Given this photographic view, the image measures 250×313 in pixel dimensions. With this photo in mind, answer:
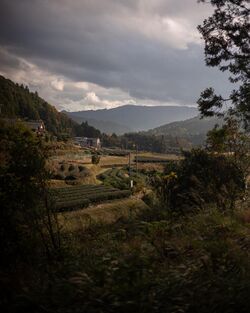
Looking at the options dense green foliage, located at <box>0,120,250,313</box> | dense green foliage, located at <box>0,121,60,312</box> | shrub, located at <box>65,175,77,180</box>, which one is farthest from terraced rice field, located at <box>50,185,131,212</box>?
dense green foliage, located at <box>0,120,250,313</box>

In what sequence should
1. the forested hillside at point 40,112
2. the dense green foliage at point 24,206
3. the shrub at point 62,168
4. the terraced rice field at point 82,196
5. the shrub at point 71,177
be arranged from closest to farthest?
the dense green foliage at point 24,206
the terraced rice field at point 82,196
the shrub at point 71,177
the shrub at point 62,168
the forested hillside at point 40,112

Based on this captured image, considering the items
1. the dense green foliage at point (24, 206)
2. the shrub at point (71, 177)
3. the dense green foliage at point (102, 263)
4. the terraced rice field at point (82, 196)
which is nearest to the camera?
the dense green foliage at point (102, 263)

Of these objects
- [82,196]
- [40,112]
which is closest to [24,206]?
[82,196]

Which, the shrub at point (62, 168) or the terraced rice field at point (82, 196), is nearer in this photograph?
the terraced rice field at point (82, 196)

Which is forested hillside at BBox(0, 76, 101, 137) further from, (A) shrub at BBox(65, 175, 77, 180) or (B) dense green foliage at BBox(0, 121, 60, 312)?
(B) dense green foliage at BBox(0, 121, 60, 312)

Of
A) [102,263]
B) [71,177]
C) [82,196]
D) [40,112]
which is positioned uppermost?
[40,112]

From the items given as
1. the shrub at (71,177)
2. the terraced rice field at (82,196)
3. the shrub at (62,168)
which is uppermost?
the shrub at (62,168)

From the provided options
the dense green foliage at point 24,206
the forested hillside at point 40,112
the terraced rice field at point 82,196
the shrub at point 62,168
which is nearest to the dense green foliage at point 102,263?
the dense green foliage at point 24,206

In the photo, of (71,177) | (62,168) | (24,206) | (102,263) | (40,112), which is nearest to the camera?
(102,263)

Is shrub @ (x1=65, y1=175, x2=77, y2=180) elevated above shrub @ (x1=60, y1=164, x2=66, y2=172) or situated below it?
below

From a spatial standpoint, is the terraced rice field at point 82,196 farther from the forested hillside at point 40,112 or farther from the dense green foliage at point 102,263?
the forested hillside at point 40,112

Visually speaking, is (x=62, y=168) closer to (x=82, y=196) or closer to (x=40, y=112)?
(x=82, y=196)

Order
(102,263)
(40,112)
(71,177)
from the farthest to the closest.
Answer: (40,112) < (71,177) < (102,263)

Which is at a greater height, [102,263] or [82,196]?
[102,263]
